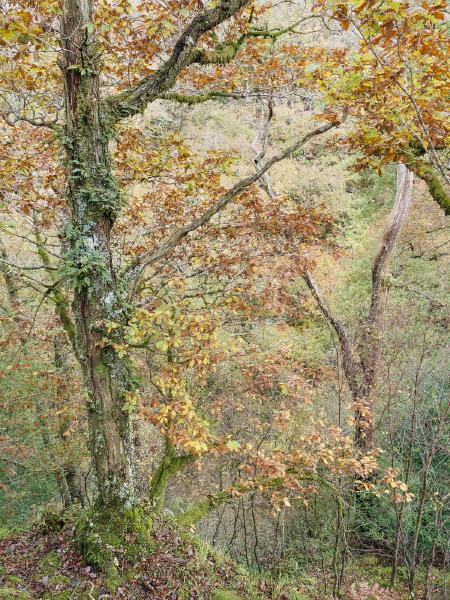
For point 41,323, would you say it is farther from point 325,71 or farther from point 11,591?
point 325,71

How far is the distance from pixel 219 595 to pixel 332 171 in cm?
1615

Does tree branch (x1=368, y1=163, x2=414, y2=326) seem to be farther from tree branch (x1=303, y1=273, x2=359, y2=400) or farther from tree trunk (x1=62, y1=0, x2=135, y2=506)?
tree trunk (x1=62, y1=0, x2=135, y2=506)

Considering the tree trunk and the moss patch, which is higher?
the tree trunk

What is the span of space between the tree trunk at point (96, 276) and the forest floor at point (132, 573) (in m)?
0.59

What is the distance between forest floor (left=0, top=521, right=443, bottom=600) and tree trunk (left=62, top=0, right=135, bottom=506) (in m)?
0.59

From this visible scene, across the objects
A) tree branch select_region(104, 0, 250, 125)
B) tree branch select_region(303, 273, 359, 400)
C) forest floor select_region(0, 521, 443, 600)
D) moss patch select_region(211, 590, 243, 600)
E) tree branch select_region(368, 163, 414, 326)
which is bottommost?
moss patch select_region(211, 590, 243, 600)

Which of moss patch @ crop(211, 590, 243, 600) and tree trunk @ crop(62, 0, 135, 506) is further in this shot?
moss patch @ crop(211, 590, 243, 600)

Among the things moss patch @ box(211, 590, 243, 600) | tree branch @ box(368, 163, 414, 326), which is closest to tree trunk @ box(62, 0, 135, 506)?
moss patch @ box(211, 590, 243, 600)

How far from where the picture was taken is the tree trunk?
3.91 metres

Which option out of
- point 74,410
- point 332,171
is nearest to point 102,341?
point 74,410

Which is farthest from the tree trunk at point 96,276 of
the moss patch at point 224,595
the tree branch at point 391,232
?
the tree branch at point 391,232

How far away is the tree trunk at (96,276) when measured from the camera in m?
3.91

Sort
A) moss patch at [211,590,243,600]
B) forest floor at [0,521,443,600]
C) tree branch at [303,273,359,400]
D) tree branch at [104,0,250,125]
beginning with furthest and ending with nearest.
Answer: tree branch at [303,273,359,400] < moss patch at [211,590,243,600] < tree branch at [104,0,250,125] < forest floor at [0,521,443,600]

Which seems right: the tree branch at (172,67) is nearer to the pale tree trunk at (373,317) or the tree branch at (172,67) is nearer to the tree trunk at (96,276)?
the tree trunk at (96,276)
